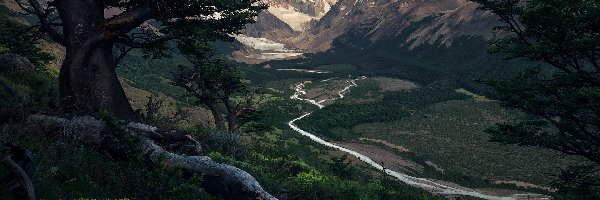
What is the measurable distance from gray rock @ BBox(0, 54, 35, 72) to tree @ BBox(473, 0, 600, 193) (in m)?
19.3

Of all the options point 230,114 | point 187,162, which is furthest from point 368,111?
point 187,162

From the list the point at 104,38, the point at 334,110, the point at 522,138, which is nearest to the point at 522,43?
the point at 522,138

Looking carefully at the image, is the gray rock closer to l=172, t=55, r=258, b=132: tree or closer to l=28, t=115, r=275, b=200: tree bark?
l=28, t=115, r=275, b=200: tree bark

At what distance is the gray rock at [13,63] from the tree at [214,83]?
9.51 meters

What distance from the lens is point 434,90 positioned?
436 feet

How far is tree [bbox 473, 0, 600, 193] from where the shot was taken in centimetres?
1608

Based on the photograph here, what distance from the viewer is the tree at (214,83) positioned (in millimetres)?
27000

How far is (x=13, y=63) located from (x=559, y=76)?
21730mm

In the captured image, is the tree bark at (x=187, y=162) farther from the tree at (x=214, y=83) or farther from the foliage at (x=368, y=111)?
the foliage at (x=368, y=111)

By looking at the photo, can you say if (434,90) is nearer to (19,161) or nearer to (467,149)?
(467,149)

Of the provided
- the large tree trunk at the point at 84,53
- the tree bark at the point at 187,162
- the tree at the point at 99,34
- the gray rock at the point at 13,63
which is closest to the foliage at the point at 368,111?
the gray rock at the point at 13,63

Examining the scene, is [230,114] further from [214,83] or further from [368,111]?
[368,111]

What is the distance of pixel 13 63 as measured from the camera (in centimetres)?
1731

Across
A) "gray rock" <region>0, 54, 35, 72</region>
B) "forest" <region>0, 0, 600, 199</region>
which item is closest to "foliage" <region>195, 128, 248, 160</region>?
"forest" <region>0, 0, 600, 199</region>
